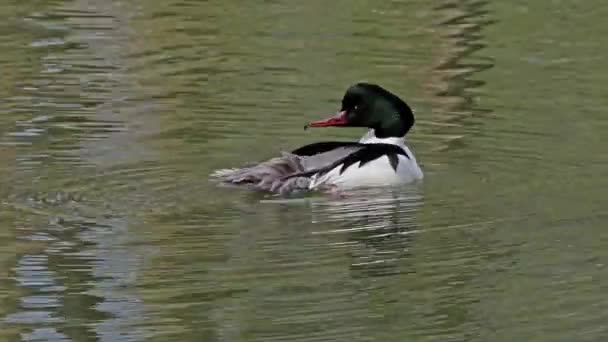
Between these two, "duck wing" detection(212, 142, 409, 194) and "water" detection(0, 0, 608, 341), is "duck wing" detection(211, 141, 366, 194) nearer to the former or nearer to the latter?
"duck wing" detection(212, 142, 409, 194)

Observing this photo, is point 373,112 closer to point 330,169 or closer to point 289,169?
point 330,169

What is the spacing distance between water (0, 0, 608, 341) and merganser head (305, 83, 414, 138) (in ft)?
1.02

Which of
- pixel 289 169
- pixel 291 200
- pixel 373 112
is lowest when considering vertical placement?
pixel 291 200

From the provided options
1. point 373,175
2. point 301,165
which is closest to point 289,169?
point 301,165

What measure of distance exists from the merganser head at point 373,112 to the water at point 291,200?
31 cm

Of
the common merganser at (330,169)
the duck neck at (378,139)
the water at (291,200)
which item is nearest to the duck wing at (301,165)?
the common merganser at (330,169)

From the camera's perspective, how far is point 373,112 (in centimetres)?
1199

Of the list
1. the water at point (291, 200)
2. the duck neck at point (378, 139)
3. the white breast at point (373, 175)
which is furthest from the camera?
the duck neck at point (378, 139)

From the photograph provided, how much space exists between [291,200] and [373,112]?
4.50 feet

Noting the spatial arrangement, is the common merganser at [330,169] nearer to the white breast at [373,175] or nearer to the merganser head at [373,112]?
the white breast at [373,175]

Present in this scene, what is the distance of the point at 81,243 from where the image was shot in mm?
9508

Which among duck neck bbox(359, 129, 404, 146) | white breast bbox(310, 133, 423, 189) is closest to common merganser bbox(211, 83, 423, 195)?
white breast bbox(310, 133, 423, 189)

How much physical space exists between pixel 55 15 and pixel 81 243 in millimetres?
8042

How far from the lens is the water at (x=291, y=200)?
8.34 metres
